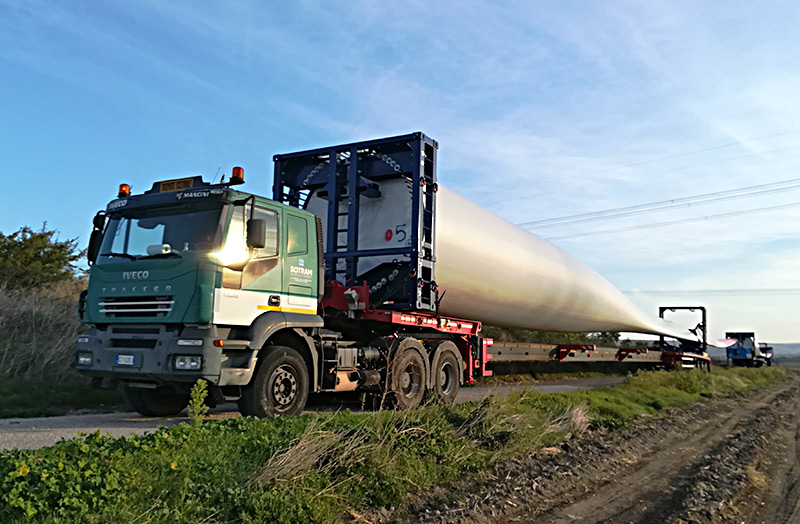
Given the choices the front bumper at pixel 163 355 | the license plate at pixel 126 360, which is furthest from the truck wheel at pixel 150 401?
the license plate at pixel 126 360

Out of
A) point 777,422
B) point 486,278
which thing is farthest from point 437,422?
point 777,422

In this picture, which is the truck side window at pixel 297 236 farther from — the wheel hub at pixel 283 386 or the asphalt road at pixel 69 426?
the asphalt road at pixel 69 426

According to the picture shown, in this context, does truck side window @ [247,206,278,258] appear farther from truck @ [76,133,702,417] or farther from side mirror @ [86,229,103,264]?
side mirror @ [86,229,103,264]

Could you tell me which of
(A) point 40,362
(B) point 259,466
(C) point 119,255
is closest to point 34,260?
(A) point 40,362

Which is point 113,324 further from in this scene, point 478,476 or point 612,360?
point 612,360

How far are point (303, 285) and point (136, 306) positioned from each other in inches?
87.2

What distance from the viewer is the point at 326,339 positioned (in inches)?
369

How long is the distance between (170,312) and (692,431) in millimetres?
8144

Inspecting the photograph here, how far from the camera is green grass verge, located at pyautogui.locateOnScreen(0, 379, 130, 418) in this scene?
9258 mm

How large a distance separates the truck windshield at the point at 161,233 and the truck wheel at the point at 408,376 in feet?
12.4

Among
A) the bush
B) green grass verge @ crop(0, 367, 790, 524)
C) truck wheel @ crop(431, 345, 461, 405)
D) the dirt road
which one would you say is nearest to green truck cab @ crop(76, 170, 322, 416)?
green grass verge @ crop(0, 367, 790, 524)

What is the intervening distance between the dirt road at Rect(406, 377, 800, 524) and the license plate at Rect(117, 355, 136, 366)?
4.34 metres

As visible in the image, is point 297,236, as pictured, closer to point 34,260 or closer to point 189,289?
point 189,289

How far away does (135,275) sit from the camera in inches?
312
